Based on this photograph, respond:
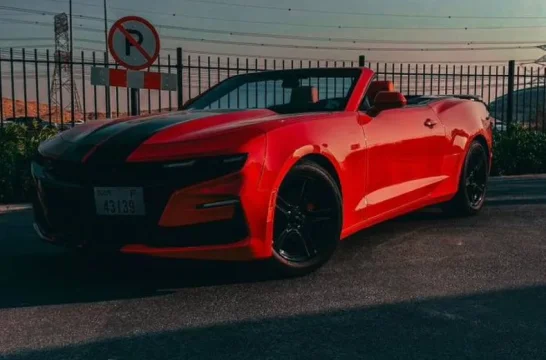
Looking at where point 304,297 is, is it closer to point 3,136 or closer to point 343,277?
point 343,277

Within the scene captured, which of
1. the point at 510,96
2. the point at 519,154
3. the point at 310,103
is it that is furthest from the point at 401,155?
the point at 510,96

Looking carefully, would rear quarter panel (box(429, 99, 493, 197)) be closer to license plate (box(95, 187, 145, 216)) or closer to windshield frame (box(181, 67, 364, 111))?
windshield frame (box(181, 67, 364, 111))

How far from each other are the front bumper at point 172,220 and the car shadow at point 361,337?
1.75 ft

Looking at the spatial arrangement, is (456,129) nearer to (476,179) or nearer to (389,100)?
(476,179)

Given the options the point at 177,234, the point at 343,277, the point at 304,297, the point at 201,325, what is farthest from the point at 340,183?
the point at 201,325

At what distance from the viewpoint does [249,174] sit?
3.66 meters

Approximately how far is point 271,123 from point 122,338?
156 centimetres

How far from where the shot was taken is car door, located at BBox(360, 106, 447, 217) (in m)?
4.66

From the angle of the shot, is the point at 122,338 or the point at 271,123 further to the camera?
the point at 271,123

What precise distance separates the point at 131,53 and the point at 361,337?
550 centimetres

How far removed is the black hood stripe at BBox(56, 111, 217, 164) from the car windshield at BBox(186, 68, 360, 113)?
3.19 feet

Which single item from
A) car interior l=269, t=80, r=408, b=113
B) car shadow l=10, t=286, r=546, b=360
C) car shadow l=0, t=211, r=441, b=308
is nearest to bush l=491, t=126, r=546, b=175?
car interior l=269, t=80, r=408, b=113

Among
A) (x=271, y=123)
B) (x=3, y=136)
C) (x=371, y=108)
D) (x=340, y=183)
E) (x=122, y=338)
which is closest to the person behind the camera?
(x=122, y=338)

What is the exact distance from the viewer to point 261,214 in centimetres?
374
